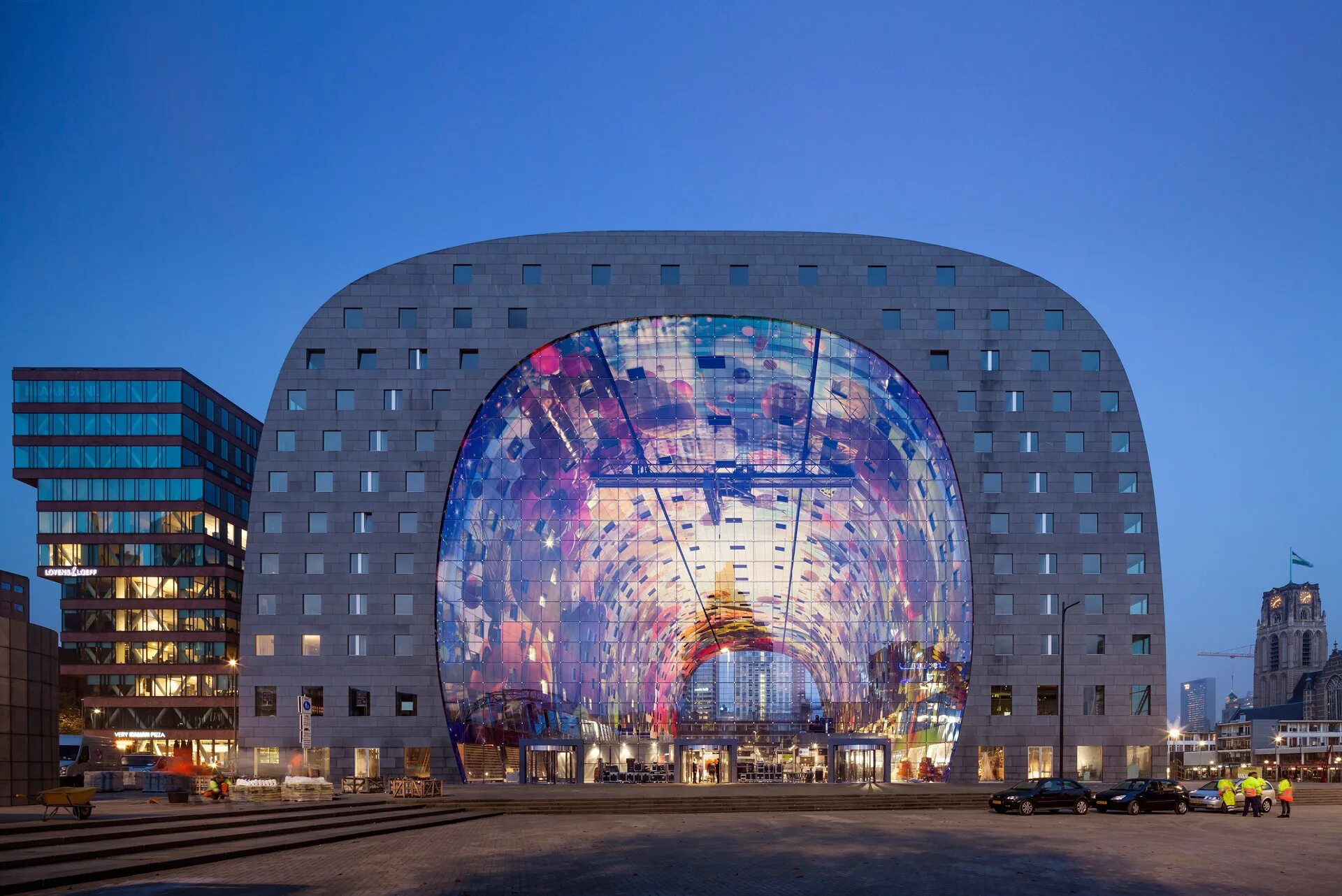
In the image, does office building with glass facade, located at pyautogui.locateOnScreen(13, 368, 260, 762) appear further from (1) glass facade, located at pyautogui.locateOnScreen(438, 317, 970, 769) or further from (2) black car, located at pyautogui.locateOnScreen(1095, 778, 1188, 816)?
(2) black car, located at pyautogui.locateOnScreen(1095, 778, 1188, 816)

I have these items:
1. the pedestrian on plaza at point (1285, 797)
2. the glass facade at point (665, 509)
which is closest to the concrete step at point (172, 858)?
the glass facade at point (665, 509)

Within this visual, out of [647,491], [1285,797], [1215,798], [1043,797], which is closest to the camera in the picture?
[1285,797]

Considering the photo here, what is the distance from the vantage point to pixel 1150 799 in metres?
43.8

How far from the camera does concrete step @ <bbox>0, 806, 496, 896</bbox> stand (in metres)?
20.4

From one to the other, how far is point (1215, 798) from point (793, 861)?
2746cm

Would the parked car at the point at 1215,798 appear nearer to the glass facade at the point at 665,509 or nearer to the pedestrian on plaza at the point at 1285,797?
the pedestrian on plaza at the point at 1285,797

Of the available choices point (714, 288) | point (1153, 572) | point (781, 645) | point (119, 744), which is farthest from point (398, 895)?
point (119, 744)

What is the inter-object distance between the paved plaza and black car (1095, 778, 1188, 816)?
5722 millimetres

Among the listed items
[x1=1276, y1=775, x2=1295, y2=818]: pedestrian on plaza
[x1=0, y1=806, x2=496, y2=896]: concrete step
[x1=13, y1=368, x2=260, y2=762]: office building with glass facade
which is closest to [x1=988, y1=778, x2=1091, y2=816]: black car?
[x1=1276, y1=775, x2=1295, y2=818]: pedestrian on plaza

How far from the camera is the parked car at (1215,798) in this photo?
43938mm

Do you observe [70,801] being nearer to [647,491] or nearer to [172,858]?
[172,858]

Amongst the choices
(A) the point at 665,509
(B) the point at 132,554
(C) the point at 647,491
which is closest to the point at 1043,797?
(A) the point at 665,509

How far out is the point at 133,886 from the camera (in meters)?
20.8

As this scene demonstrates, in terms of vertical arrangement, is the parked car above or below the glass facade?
below
